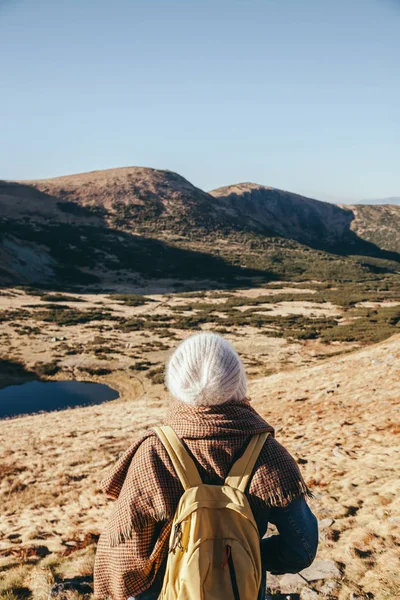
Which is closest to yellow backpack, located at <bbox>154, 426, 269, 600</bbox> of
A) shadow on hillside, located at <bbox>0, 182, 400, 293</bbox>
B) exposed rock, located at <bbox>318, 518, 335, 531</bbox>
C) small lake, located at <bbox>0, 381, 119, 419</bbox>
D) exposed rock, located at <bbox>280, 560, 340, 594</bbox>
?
exposed rock, located at <bbox>280, 560, 340, 594</bbox>

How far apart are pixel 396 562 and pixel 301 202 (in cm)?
17360

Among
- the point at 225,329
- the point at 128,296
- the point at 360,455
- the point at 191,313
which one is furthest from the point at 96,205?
the point at 360,455

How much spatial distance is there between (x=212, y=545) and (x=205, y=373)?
0.88m

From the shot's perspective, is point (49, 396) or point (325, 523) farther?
point (49, 396)

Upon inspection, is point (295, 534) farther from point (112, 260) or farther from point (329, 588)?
point (112, 260)

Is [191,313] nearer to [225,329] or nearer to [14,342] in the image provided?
[225,329]

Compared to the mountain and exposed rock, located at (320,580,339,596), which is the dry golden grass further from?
the mountain

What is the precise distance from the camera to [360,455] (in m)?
8.40

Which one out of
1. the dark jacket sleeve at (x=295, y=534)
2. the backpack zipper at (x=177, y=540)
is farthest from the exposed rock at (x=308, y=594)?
the backpack zipper at (x=177, y=540)

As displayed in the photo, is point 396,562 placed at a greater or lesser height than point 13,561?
greater

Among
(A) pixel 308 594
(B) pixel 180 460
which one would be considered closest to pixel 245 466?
(B) pixel 180 460

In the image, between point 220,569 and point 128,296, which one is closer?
point 220,569

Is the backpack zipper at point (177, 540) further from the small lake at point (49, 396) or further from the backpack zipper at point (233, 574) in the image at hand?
the small lake at point (49, 396)

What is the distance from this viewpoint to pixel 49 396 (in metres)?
22.1
